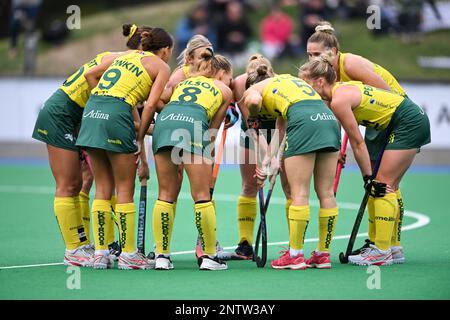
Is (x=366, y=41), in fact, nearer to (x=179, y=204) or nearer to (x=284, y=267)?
(x=179, y=204)

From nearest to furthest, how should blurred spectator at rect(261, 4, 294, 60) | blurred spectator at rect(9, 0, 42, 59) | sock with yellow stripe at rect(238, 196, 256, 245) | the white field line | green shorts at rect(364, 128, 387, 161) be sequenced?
green shorts at rect(364, 128, 387, 161) → sock with yellow stripe at rect(238, 196, 256, 245) → the white field line → blurred spectator at rect(261, 4, 294, 60) → blurred spectator at rect(9, 0, 42, 59)

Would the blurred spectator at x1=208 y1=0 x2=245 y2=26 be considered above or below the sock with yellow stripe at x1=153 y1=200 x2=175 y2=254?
above

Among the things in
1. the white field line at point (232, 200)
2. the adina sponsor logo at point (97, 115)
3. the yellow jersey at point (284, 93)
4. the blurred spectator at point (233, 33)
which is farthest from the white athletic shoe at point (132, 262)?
the blurred spectator at point (233, 33)

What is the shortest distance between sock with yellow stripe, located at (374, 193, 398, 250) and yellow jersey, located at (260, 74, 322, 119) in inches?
41.5

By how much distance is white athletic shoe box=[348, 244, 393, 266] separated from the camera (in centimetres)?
749

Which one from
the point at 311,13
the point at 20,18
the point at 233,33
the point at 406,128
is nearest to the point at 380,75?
the point at 406,128

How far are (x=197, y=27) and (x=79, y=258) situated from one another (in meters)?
12.3

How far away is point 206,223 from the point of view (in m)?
7.10

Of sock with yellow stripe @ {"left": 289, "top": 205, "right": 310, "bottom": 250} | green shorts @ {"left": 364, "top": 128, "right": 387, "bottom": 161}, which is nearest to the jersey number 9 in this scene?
sock with yellow stripe @ {"left": 289, "top": 205, "right": 310, "bottom": 250}

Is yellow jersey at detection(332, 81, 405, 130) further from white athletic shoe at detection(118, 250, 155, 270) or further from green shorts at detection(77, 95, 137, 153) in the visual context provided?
white athletic shoe at detection(118, 250, 155, 270)

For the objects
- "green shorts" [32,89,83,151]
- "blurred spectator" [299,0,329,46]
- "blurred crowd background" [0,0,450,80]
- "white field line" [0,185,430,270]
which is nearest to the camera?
"green shorts" [32,89,83,151]

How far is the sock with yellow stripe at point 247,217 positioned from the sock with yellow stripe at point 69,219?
150cm
